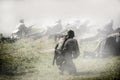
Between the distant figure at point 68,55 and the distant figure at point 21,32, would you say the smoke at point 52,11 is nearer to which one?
the distant figure at point 21,32

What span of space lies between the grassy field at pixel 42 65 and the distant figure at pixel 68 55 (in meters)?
0.43

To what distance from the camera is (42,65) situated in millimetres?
23359

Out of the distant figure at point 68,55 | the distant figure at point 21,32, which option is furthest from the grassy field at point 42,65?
the distant figure at point 21,32

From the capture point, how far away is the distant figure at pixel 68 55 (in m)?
20.9

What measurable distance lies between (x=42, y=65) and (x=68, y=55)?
290 cm

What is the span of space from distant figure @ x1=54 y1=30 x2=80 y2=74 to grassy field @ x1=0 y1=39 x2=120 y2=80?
1.40 feet

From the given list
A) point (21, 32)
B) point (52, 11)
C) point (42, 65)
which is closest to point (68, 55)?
point (42, 65)

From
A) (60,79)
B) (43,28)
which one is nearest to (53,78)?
(60,79)

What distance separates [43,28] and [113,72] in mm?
20331

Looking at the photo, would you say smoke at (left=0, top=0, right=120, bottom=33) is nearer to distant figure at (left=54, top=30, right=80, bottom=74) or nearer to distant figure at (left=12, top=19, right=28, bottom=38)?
distant figure at (left=12, top=19, right=28, bottom=38)

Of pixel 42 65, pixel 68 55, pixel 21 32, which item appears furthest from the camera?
pixel 21 32

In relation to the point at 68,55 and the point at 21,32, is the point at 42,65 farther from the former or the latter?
the point at 21,32

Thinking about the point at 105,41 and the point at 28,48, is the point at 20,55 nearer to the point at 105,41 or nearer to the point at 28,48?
the point at 28,48

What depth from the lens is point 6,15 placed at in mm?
51156
